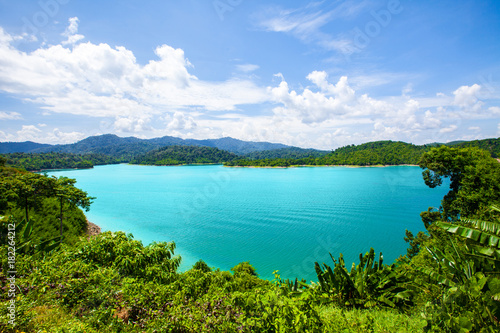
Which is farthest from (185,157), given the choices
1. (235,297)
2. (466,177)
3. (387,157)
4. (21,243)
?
(235,297)

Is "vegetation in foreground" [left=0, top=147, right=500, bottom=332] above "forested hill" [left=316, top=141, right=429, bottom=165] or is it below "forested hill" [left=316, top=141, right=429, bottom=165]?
below

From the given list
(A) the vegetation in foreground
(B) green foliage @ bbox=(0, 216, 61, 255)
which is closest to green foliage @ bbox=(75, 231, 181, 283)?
(A) the vegetation in foreground

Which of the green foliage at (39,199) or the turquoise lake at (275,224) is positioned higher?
the green foliage at (39,199)

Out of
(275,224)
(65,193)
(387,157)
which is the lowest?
(275,224)

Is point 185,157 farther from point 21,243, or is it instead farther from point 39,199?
point 21,243

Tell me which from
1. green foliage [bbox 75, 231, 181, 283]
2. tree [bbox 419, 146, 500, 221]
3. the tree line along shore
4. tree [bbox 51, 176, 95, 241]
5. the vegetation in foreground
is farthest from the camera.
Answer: the tree line along shore

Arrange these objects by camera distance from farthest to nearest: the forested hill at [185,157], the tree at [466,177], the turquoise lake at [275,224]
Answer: the forested hill at [185,157] < the turquoise lake at [275,224] < the tree at [466,177]

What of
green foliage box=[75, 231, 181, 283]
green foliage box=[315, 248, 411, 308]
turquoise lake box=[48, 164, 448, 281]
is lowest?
turquoise lake box=[48, 164, 448, 281]

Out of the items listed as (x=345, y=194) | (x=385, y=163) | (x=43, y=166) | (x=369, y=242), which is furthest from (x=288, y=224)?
(x=43, y=166)

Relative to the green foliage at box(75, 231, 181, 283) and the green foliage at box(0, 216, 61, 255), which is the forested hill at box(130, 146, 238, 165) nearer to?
the green foliage at box(0, 216, 61, 255)

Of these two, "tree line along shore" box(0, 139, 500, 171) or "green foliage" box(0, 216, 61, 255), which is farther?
"tree line along shore" box(0, 139, 500, 171)

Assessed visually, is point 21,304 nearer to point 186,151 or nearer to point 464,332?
point 464,332

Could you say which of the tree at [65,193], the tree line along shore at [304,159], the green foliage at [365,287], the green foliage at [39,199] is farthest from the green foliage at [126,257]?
the tree line along shore at [304,159]

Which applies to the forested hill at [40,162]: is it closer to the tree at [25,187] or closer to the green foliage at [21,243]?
the tree at [25,187]
